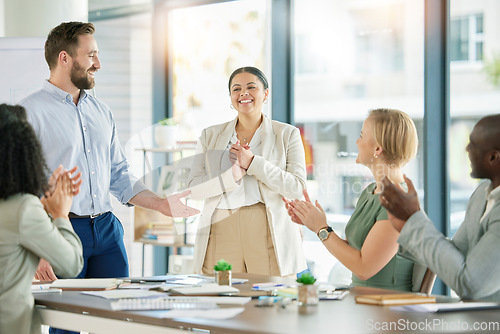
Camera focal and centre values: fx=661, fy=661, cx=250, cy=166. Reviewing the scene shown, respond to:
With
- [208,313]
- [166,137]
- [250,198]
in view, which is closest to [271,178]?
[250,198]

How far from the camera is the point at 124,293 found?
7.32 ft

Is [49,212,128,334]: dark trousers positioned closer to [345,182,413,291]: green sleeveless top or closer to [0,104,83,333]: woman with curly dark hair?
[0,104,83,333]: woman with curly dark hair

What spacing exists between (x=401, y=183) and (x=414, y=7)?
237 cm

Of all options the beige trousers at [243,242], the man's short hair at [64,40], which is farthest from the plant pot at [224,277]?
the man's short hair at [64,40]

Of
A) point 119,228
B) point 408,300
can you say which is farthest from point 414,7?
point 408,300

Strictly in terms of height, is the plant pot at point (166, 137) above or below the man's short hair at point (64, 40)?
below

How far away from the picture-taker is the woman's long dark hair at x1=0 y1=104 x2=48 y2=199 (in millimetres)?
2023

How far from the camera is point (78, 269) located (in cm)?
215

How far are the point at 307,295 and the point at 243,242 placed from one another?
1.44m

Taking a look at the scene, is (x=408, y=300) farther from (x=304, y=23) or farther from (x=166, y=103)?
(x=166, y=103)

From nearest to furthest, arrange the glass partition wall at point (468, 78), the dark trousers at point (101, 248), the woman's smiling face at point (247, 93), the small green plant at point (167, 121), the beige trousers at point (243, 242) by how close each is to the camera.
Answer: the dark trousers at point (101, 248), the beige trousers at point (243, 242), the woman's smiling face at point (247, 93), the glass partition wall at point (468, 78), the small green plant at point (167, 121)

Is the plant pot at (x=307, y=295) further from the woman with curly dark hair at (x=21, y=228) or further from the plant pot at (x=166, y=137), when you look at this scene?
the plant pot at (x=166, y=137)

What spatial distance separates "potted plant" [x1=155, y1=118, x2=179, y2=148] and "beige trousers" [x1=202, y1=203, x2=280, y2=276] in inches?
87.5

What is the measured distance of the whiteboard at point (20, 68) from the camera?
4375mm
